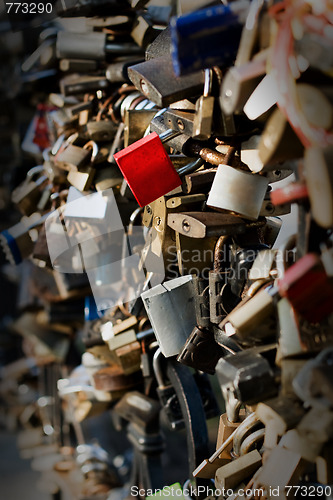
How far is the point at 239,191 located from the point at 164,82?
223mm

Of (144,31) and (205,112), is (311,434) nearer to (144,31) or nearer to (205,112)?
(205,112)

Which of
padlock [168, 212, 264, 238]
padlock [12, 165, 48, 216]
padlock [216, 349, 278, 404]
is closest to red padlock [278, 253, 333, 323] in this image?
padlock [216, 349, 278, 404]

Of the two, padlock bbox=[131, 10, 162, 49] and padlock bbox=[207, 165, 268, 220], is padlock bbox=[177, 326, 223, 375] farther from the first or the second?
padlock bbox=[131, 10, 162, 49]

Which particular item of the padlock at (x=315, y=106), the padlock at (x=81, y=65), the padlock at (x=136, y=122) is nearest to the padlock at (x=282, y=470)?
the padlock at (x=315, y=106)

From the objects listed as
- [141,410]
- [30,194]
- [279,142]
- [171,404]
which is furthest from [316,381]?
[30,194]

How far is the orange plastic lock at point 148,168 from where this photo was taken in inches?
36.5

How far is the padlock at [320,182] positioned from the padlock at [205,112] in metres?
0.26

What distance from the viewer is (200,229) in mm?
849

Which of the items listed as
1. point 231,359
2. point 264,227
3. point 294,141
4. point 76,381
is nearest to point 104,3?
point 264,227

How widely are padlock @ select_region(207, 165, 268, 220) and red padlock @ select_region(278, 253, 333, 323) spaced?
209 millimetres

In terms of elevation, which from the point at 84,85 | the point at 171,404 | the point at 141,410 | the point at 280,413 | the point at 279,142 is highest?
the point at 279,142

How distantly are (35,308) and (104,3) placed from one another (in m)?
1.42

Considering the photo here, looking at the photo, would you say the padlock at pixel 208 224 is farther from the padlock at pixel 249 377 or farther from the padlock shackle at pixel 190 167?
the padlock at pixel 249 377

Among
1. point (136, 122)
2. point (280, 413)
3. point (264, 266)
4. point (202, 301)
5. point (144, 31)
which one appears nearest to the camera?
point (280, 413)
